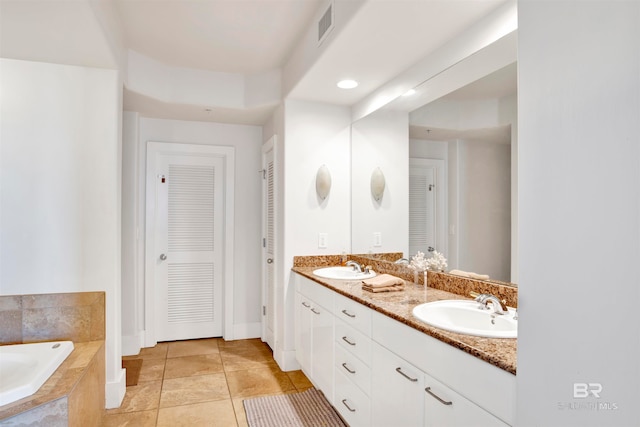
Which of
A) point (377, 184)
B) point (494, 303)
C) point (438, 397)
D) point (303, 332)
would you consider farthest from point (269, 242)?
point (438, 397)

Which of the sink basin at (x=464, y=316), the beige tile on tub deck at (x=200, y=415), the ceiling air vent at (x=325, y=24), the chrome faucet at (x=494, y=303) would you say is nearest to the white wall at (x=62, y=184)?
the beige tile on tub deck at (x=200, y=415)

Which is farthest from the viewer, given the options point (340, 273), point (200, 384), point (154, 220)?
point (154, 220)

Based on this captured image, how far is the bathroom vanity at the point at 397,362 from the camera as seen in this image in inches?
46.1

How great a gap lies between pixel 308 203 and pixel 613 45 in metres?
2.73

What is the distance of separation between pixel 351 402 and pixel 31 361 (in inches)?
70.9

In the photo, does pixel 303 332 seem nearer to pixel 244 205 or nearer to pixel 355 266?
pixel 355 266

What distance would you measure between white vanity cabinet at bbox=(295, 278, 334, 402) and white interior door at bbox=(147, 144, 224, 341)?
1305 millimetres

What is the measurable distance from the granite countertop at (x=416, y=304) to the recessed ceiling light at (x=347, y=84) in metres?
1.41

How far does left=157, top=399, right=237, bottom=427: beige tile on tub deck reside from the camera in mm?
2373

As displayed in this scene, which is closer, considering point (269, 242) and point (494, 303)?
point (494, 303)

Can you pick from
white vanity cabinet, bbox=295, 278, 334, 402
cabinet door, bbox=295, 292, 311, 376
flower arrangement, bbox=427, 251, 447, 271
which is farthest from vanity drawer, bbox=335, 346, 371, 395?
flower arrangement, bbox=427, 251, 447, 271

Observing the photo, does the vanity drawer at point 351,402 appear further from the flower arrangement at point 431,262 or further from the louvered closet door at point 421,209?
the louvered closet door at point 421,209

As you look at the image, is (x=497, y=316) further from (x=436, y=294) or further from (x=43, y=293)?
(x=43, y=293)

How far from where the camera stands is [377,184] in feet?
9.91
